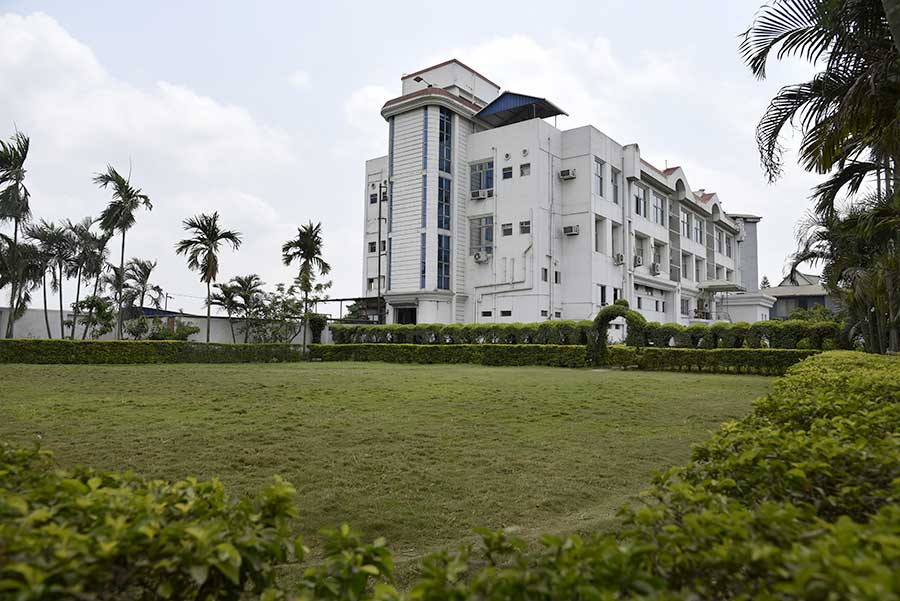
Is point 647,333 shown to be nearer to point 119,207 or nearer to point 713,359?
point 713,359

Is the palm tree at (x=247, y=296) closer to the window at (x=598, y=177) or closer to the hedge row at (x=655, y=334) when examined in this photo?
the hedge row at (x=655, y=334)

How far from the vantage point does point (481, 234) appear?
34812mm

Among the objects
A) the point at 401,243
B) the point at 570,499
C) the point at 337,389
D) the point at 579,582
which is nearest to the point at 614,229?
the point at 401,243

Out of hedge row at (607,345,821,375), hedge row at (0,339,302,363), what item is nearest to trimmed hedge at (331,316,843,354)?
hedge row at (607,345,821,375)

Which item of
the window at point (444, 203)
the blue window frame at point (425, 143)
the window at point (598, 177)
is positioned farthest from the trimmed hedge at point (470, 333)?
the window at point (598, 177)

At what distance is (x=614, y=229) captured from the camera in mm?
36344

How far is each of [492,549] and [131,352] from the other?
2337cm

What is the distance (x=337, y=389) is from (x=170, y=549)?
10928mm

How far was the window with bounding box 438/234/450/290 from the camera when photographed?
33.3 metres

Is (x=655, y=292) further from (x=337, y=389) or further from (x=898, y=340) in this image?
(x=337, y=389)

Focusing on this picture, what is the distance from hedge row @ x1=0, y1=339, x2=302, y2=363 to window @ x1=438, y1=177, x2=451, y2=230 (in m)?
11.7

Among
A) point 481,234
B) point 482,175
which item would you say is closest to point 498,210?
point 481,234

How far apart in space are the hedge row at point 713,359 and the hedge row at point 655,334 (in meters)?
0.85

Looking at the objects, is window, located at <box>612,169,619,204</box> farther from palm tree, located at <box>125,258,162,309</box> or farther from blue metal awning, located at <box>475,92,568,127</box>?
palm tree, located at <box>125,258,162,309</box>
